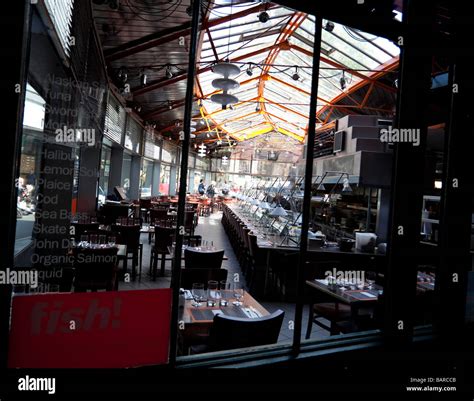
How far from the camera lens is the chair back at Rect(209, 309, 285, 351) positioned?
2.29 m

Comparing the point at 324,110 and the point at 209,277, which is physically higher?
the point at 324,110

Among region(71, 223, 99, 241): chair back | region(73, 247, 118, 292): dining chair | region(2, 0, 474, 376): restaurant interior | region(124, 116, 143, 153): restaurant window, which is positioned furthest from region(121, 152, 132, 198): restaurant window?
region(73, 247, 118, 292): dining chair

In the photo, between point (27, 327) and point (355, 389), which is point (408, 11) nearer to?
point (355, 389)

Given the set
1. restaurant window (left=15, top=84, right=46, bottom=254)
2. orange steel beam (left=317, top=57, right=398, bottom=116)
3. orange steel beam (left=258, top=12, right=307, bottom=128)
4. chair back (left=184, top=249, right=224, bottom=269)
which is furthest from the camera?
orange steel beam (left=317, top=57, right=398, bottom=116)

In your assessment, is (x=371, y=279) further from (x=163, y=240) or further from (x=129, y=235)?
(x=129, y=235)

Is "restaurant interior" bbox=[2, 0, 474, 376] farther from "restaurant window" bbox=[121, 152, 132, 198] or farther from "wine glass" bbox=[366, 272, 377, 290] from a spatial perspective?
"restaurant window" bbox=[121, 152, 132, 198]

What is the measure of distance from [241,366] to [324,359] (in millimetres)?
485

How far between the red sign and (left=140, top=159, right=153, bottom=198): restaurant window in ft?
41.3

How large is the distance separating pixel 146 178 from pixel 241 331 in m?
13.8

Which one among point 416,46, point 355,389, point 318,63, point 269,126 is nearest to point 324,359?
point 355,389

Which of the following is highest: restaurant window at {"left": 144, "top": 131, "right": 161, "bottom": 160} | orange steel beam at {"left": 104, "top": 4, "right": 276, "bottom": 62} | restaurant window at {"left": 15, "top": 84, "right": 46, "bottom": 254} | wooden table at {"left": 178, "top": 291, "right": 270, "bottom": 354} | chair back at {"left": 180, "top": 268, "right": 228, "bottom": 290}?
orange steel beam at {"left": 104, "top": 4, "right": 276, "bottom": 62}

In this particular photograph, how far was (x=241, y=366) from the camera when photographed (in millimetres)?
1755

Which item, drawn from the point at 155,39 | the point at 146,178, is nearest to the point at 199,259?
the point at 155,39

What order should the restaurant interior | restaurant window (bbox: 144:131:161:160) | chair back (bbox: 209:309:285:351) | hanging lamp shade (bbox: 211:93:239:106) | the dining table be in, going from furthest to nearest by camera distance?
restaurant window (bbox: 144:131:161:160), hanging lamp shade (bbox: 211:93:239:106), the dining table, chair back (bbox: 209:309:285:351), the restaurant interior
